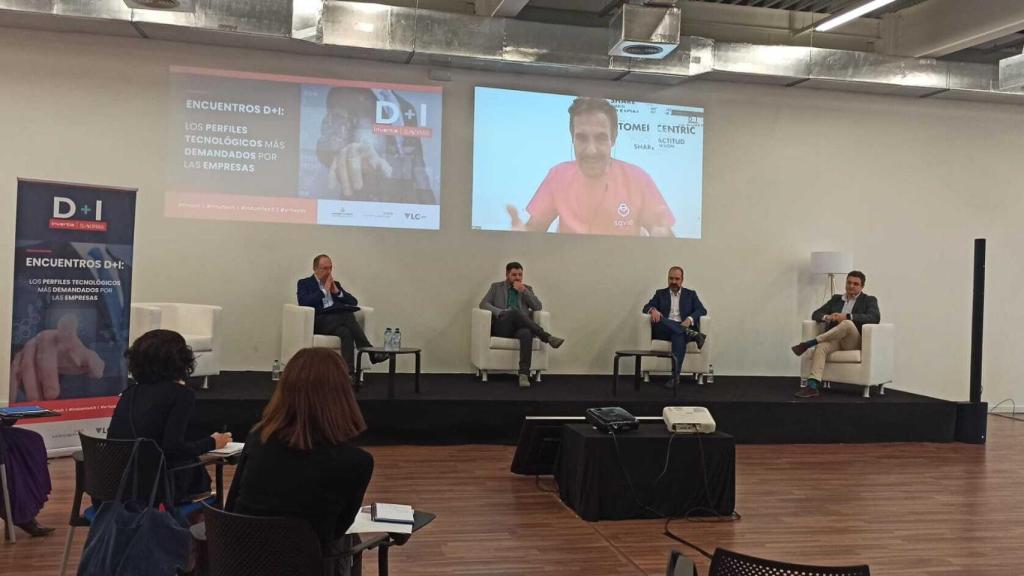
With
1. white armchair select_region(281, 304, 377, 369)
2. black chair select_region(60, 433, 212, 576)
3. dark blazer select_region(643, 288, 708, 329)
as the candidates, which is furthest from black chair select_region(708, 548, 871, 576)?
dark blazer select_region(643, 288, 708, 329)

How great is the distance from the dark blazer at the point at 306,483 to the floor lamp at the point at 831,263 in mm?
7091

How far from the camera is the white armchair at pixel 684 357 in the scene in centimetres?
784

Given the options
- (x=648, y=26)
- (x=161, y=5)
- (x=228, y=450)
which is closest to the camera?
(x=228, y=450)

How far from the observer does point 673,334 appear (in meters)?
7.77

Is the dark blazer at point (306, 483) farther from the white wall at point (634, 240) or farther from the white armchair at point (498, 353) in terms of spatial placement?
the white wall at point (634, 240)

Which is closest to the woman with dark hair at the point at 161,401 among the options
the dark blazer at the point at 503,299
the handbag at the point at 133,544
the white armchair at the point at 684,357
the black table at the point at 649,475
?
the handbag at the point at 133,544

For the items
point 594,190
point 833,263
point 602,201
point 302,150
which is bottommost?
point 833,263

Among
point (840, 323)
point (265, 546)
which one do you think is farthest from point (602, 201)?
point (265, 546)

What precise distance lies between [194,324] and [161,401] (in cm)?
427

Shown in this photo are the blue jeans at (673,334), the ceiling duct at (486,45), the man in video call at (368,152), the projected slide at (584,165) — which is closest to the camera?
the ceiling duct at (486,45)

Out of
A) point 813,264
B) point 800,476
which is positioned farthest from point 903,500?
point 813,264

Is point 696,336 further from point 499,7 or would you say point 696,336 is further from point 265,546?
point 265,546

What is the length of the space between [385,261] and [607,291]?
2.20 metres

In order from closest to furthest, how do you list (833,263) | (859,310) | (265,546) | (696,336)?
1. (265,546)
2. (696,336)
3. (859,310)
4. (833,263)
